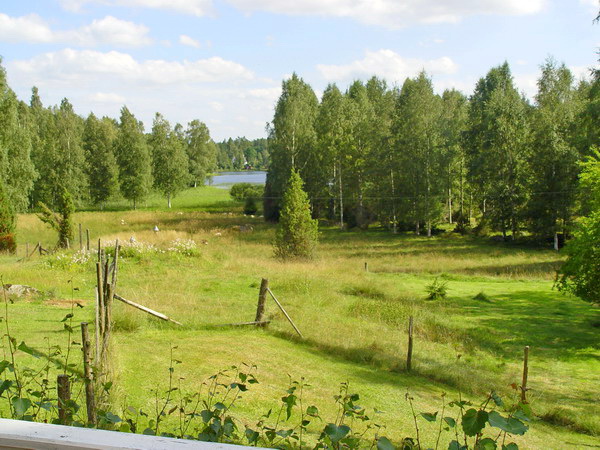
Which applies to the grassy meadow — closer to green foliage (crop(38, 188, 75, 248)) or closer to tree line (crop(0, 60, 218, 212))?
green foliage (crop(38, 188, 75, 248))

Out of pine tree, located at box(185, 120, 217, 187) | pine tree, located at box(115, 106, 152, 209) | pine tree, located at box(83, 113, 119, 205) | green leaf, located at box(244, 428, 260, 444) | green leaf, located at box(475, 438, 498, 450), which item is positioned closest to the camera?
green leaf, located at box(475, 438, 498, 450)

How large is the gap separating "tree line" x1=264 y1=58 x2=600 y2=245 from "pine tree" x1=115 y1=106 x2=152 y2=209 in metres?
17.9

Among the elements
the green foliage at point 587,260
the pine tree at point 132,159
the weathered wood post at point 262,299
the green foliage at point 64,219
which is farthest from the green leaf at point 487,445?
the pine tree at point 132,159

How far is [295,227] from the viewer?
28688mm

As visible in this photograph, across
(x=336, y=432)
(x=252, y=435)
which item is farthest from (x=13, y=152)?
(x=336, y=432)

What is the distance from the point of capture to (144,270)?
22500mm

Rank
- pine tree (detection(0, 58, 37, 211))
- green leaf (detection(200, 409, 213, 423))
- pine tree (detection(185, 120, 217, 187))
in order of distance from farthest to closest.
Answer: pine tree (detection(185, 120, 217, 187))
pine tree (detection(0, 58, 37, 211))
green leaf (detection(200, 409, 213, 423))

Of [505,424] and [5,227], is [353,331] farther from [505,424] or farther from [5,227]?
[5,227]

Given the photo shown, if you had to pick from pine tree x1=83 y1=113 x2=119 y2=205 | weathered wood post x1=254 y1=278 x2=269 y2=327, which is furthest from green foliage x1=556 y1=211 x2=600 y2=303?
pine tree x1=83 y1=113 x2=119 y2=205

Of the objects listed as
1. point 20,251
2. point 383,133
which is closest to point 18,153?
point 20,251

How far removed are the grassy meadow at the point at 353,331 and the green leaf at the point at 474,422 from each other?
1.18 metres

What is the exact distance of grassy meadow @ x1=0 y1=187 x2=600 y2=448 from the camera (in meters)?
10.3

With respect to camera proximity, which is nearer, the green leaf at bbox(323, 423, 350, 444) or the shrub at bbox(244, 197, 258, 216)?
the green leaf at bbox(323, 423, 350, 444)

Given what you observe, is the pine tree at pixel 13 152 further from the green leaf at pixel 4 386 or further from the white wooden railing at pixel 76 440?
the white wooden railing at pixel 76 440
